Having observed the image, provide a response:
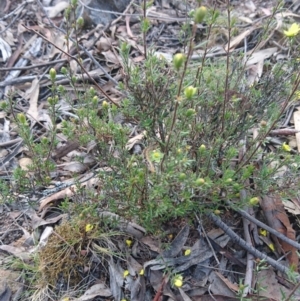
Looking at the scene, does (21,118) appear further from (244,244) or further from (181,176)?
(244,244)

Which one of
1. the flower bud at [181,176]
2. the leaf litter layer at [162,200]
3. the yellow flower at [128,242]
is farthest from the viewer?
the yellow flower at [128,242]

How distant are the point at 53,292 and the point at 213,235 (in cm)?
96

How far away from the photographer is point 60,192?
9.45ft


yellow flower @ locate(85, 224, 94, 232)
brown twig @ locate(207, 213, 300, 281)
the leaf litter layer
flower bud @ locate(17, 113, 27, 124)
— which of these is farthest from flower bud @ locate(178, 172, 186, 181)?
flower bud @ locate(17, 113, 27, 124)

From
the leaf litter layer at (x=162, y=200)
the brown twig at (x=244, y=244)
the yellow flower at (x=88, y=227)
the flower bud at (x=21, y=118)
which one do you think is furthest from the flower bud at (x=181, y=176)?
the flower bud at (x=21, y=118)

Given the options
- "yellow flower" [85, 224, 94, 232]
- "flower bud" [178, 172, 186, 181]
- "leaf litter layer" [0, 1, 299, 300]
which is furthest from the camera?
"yellow flower" [85, 224, 94, 232]

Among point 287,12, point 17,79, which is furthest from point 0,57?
point 287,12

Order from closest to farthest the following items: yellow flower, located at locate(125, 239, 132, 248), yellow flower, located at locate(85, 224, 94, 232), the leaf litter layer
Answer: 1. the leaf litter layer
2. yellow flower, located at locate(85, 224, 94, 232)
3. yellow flower, located at locate(125, 239, 132, 248)

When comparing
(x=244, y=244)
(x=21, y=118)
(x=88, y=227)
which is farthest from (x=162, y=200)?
(x=21, y=118)

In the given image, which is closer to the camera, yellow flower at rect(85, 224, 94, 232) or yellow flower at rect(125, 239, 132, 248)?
yellow flower at rect(85, 224, 94, 232)

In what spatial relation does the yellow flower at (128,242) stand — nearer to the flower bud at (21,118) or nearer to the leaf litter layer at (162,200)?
the leaf litter layer at (162,200)

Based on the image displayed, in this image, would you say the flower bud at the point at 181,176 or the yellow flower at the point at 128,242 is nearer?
the flower bud at the point at 181,176

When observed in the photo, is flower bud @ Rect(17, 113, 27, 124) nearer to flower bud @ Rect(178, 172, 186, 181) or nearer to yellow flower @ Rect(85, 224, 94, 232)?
yellow flower @ Rect(85, 224, 94, 232)

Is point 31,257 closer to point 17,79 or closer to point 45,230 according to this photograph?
point 45,230
